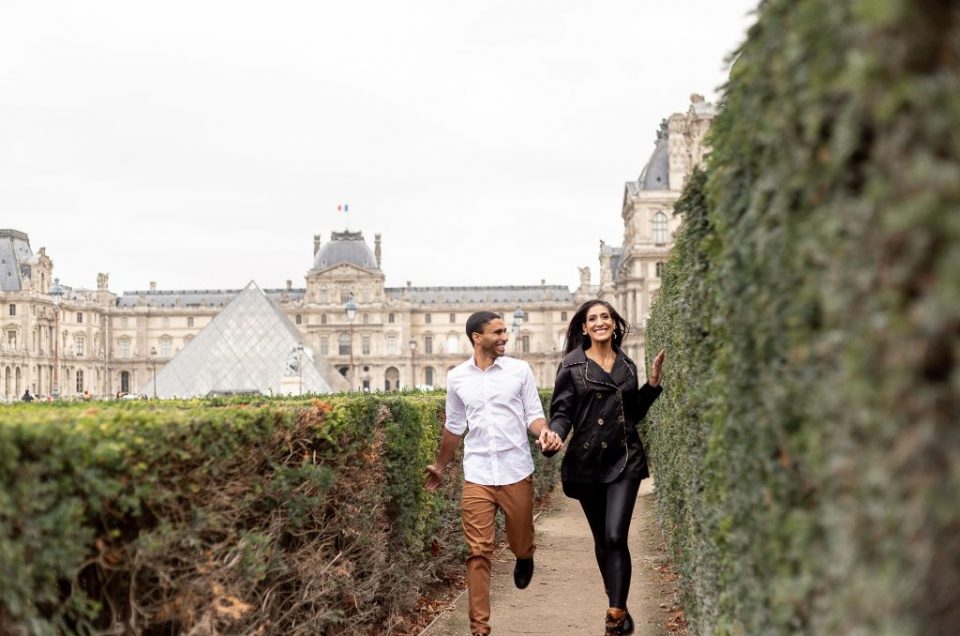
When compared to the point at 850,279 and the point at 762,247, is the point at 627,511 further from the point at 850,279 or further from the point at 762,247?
the point at 850,279

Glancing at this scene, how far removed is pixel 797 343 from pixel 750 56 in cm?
82

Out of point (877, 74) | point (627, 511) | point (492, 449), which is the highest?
point (877, 74)

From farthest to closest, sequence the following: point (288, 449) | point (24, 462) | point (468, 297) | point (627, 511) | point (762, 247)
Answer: point (468, 297) < point (627, 511) < point (288, 449) < point (24, 462) < point (762, 247)

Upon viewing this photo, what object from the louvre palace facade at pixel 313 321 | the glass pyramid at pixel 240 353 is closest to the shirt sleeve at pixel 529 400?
the glass pyramid at pixel 240 353

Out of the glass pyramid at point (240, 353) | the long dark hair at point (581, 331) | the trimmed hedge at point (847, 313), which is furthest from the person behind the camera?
the glass pyramid at point (240, 353)

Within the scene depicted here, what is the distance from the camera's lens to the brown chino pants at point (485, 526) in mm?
Answer: 5211

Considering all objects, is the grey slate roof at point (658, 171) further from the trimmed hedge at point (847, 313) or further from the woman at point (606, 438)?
the trimmed hedge at point (847, 313)

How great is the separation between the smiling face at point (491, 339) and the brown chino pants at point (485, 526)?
74cm

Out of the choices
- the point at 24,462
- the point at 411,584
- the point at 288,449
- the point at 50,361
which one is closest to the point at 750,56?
the point at 24,462

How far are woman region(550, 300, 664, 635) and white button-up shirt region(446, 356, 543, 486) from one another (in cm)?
19

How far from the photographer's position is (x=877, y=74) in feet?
4.83

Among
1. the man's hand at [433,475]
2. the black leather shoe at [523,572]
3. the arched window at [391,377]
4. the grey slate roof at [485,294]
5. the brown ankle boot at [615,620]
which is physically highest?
the grey slate roof at [485,294]

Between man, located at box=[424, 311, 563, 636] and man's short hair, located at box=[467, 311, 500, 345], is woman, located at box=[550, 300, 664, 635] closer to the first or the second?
man, located at box=[424, 311, 563, 636]

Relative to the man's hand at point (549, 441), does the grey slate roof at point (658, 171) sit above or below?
above
